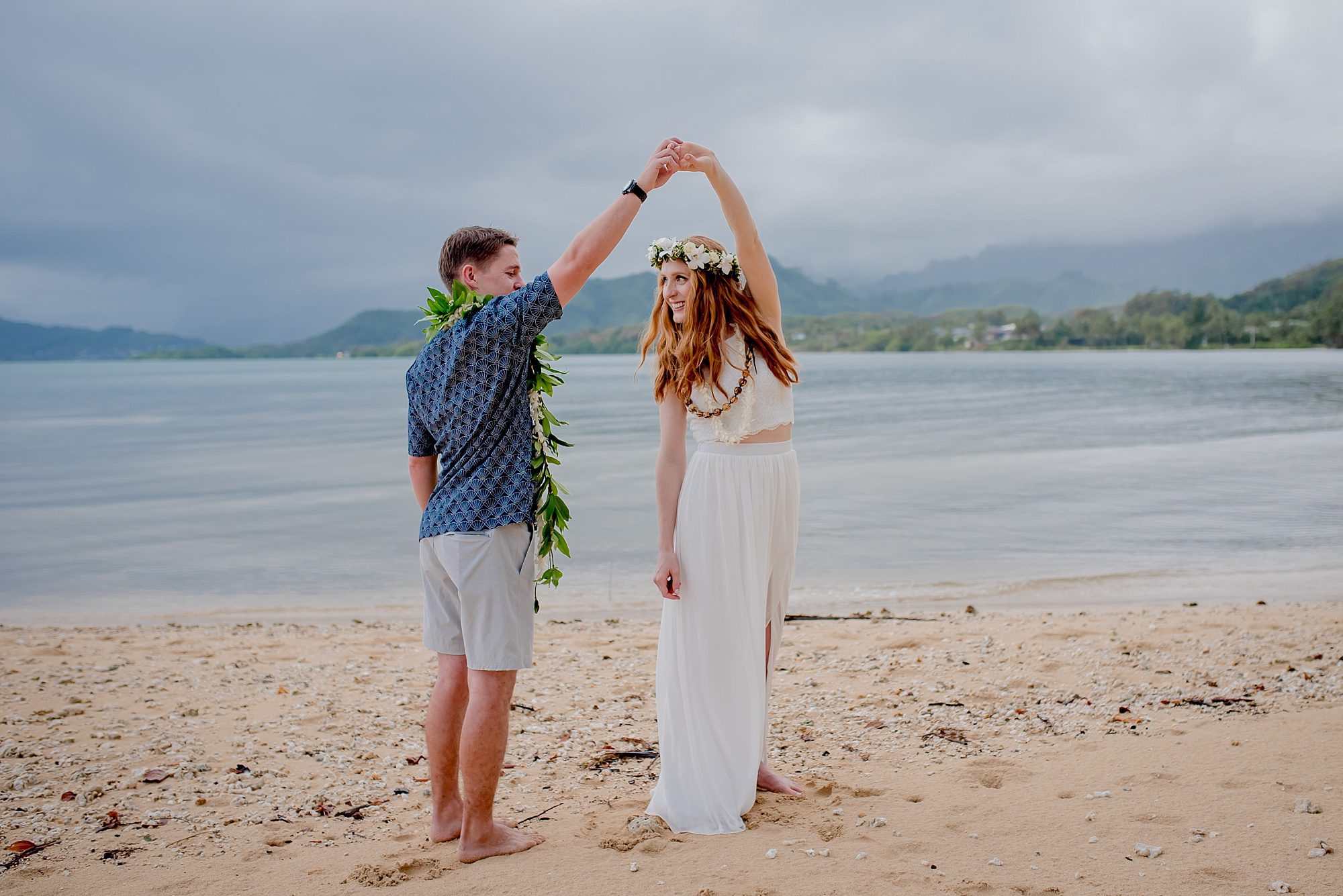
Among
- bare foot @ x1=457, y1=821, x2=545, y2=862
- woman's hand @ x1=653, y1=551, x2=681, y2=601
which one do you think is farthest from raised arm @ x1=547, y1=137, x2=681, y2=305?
bare foot @ x1=457, y1=821, x2=545, y2=862

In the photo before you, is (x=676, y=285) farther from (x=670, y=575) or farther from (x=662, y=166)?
(x=670, y=575)

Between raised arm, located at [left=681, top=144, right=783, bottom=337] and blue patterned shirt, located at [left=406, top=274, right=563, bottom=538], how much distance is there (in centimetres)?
83

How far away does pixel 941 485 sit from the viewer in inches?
715

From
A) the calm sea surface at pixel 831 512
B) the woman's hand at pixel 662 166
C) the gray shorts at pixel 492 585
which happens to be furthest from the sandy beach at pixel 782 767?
the calm sea surface at pixel 831 512

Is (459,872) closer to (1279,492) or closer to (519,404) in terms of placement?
(519,404)

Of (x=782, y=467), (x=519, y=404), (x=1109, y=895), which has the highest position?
(x=519, y=404)

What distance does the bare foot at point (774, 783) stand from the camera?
13.1 ft

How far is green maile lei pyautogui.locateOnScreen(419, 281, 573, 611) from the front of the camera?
3389 millimetres

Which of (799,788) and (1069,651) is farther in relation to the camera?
(1069,651)

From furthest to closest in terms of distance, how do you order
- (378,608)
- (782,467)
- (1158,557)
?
(1158,557) < (378,608) < (782,467)

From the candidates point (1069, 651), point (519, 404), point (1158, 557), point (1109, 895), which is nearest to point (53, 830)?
point (519, 404)

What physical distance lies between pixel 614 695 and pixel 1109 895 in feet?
10.8

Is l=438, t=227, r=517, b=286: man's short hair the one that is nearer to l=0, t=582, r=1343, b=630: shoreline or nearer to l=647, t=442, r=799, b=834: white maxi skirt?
l=647, t=442, r=799, b=834: white maxi skirt

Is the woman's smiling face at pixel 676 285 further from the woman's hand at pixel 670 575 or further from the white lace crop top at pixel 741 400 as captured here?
the woman's hand at pixel 670 575
